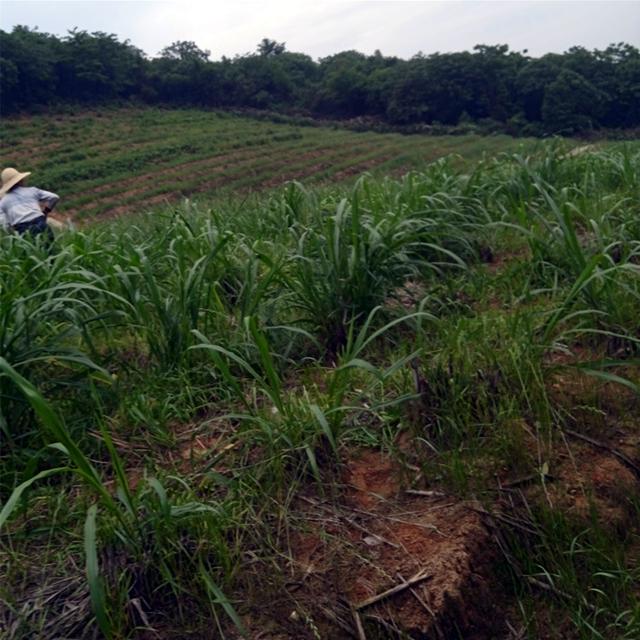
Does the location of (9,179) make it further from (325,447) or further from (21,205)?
(325,447)

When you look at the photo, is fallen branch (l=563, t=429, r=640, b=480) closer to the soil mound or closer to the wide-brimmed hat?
the soil mound

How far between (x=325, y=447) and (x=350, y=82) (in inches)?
1047

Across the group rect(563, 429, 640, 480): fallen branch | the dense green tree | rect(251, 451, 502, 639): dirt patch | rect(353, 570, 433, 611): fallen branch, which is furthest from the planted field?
rect(353, 570, 433, 611): fallen branch

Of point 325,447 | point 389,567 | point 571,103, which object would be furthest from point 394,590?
point 571,103

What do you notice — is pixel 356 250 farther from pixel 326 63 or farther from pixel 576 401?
pixel 326 63

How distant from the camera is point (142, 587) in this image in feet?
5.25

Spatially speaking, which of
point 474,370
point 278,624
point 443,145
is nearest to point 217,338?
point 474,370

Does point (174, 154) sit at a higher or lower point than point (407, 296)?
lower

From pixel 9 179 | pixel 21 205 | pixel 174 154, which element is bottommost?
Answer: pixel 174 154

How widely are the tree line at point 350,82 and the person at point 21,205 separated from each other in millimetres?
4585

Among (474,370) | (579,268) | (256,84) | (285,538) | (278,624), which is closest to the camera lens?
(278,624)

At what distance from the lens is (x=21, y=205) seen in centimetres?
491

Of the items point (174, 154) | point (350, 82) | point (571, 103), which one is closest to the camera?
point (571, 103)

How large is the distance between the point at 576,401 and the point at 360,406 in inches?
23.3
